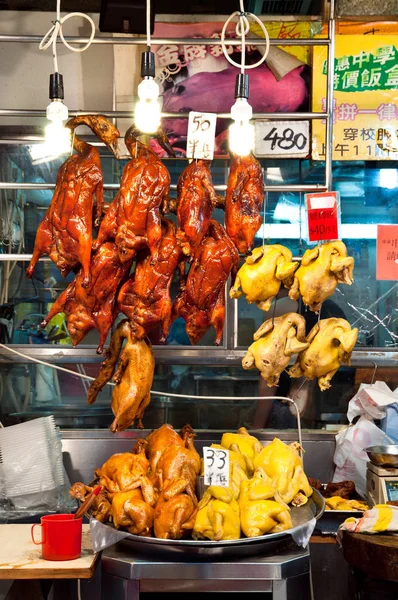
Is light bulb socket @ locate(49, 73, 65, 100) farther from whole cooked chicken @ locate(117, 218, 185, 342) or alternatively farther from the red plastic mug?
the red plastic mug

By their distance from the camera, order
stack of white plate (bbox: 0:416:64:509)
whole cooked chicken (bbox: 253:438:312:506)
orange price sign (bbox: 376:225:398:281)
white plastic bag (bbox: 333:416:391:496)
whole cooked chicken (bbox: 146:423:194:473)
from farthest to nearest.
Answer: orange price sign (bbox: 376:225:398:281) < white plastic bag (bbox: 333:416:391:496) < stack of white plate (bbox: 0:416:64:509) < whole cooked chicken (bbox: 146:423:194:473) < whole cooked chicken (bbox: 253:438:312:506)

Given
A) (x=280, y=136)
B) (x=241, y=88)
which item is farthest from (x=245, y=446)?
(x=280, y=136)

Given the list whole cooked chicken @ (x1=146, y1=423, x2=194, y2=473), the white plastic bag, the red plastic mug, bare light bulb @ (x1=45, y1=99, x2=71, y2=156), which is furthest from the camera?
the white plastic bag

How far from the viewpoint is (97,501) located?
10.5 feet

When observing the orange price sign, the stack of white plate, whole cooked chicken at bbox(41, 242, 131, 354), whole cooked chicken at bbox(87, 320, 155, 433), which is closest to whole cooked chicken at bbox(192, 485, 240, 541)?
whole cooked chicken at bbox(87, 320, 155, 433)

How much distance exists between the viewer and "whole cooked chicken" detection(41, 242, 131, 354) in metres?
3.40

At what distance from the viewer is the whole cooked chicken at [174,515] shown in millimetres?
3002

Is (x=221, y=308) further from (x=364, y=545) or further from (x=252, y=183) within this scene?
(x=364, y=545)

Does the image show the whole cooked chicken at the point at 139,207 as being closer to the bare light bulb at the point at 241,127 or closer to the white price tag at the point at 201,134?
the white price tag at the point at 201,134

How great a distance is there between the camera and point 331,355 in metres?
3.42

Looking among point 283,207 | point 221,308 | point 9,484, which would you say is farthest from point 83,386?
point 221,308

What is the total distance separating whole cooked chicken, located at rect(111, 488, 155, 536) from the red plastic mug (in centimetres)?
16

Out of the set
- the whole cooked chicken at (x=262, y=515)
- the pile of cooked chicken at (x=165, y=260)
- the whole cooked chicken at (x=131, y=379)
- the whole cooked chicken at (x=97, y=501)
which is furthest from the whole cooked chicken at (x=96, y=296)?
the whole cooked chicken at (x=262, y=515)

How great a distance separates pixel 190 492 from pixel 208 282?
2.80ft
